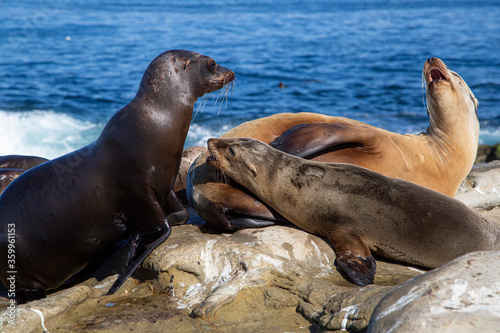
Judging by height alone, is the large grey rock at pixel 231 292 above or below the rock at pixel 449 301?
below

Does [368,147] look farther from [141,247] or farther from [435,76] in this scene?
[141,247]

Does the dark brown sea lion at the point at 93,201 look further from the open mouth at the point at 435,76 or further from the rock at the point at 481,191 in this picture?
the rock at the point at 481,191

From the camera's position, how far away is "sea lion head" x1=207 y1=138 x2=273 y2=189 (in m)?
5.10

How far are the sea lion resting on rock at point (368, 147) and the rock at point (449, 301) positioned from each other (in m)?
2.21

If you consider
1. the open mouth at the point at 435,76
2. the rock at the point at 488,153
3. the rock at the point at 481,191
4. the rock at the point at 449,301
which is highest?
the open mouth at the point at 435,76

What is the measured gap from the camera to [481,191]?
612 centimetres

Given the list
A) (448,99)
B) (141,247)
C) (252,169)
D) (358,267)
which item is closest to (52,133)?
(252,169)

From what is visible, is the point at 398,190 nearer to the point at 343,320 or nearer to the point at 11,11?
the point at 343,320

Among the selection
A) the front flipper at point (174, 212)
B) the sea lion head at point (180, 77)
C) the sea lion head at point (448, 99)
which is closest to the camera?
the sea lion head at point (180, 77)

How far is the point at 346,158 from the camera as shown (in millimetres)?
5340

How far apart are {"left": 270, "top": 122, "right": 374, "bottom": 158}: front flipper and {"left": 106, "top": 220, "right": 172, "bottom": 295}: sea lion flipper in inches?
58.4

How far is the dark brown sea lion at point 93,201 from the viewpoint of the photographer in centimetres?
450

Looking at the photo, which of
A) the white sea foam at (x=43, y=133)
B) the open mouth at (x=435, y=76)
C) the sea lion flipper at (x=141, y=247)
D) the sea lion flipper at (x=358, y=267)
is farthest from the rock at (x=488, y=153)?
the white sea foam at (x=43, y=133)

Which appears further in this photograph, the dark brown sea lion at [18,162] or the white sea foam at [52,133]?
the white sea foam at [52,133]
